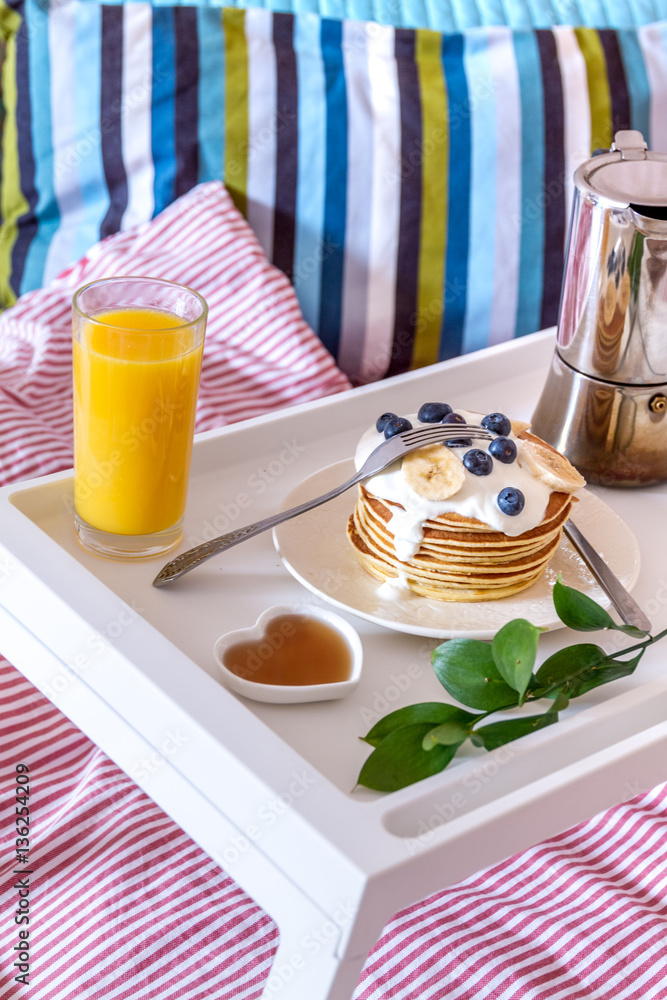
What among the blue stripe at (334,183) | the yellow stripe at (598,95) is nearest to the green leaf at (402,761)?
the blue stripe at (334,183)

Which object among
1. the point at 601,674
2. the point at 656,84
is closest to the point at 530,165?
the point at 656,84

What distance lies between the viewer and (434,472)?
846 millimetres

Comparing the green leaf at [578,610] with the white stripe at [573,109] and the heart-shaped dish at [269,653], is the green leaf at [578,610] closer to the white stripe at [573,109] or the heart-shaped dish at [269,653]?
the heart-shaped dish at [269,653]

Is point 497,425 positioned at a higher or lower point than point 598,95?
lower

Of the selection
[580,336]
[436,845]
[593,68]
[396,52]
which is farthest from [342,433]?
[593,68]

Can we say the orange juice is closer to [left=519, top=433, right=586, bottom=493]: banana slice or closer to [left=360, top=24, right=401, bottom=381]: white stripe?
[left=519, top=433, right=586, bottom=493]: banana slice

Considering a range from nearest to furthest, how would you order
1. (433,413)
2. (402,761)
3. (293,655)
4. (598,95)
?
(402,761) → (293,655) → (433,413) → (598,95)

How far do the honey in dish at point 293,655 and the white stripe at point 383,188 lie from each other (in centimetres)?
80

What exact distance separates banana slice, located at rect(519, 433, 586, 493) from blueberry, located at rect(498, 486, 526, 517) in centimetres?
4

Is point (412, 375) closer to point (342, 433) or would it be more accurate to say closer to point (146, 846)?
point (342, 433)

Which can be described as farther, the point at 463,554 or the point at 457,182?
the point at 457,182

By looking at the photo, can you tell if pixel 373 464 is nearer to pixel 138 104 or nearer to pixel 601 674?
pixel 601 674

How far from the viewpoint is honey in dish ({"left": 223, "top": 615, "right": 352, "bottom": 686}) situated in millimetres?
783

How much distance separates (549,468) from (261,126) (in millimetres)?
863
